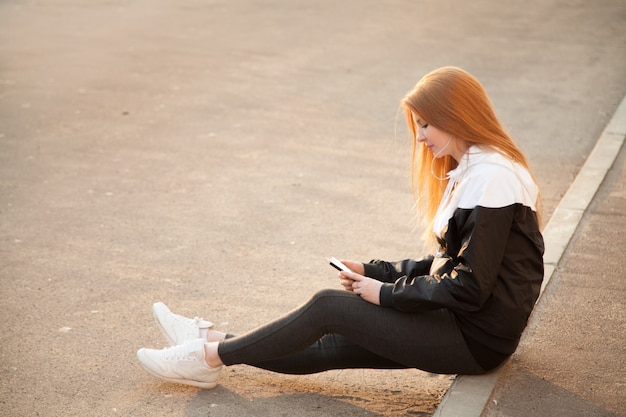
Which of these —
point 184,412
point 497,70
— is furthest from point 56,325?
point 497,70

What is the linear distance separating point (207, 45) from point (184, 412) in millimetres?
8263

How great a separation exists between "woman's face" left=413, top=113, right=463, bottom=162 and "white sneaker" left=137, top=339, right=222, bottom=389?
1.35m

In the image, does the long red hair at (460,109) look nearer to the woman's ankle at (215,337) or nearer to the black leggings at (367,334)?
the black leggings at (367,334)

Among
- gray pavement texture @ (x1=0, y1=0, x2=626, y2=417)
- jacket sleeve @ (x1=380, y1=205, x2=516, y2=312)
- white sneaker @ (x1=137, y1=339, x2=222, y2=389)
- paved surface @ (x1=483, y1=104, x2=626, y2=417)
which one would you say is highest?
jacket sleeve @ (x1=380, y1=205, x2=516, y2=312)

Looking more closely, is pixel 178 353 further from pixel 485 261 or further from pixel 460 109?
pixel 460 109

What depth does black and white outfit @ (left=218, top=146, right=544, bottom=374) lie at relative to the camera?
142 inches

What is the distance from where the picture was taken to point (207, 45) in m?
11.6

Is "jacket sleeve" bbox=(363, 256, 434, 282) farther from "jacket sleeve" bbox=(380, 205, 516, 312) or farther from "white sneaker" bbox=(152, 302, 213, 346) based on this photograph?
"white sneaker" bbox=(152, 302, 213, 346)

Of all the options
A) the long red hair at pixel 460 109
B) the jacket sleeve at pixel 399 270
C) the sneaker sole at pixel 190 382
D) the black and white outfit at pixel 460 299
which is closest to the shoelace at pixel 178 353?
the sneaker sole at pixel 190 382

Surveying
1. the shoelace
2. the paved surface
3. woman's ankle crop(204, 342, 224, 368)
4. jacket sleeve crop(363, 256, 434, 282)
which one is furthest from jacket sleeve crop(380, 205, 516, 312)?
the shoelace

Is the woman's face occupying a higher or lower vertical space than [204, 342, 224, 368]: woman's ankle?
higher

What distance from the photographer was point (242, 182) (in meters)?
7.08

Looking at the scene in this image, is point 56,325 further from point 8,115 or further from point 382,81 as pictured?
point 382,81

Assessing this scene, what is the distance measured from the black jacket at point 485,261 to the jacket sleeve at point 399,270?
26 centimetres
